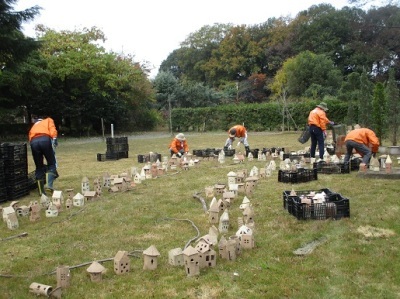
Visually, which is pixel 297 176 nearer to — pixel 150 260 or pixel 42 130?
pixel 150 260

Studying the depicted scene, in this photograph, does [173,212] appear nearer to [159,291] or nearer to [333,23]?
[159,291]

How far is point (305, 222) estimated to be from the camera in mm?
6035

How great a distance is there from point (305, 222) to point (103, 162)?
35.5 feet

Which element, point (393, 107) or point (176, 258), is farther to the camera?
point (393, 107)

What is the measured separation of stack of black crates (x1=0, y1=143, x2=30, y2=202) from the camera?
345 inches

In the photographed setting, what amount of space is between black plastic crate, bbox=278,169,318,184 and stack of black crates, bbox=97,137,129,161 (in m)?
8.52

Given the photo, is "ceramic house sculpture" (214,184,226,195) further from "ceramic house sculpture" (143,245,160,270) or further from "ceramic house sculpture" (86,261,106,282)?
"ceramic house sculpture" (86,261,106,282)

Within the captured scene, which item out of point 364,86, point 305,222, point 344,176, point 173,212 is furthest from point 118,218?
point 364,86

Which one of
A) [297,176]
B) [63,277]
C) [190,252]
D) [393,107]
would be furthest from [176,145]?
[63,277]

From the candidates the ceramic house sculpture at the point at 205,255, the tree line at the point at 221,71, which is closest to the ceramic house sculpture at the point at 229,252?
the ceramic house sculpture at the point at 205,255

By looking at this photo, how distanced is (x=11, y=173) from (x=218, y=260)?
6.05m

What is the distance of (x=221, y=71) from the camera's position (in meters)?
56.4

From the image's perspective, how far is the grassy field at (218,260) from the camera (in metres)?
4.00

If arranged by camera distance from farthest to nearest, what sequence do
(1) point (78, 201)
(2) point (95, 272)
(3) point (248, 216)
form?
(1) point (78, 201), (3) point (248, 216), (2) point (95, 272)
